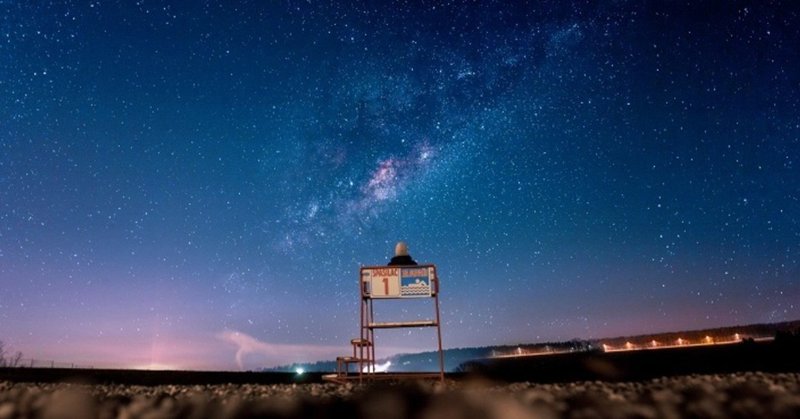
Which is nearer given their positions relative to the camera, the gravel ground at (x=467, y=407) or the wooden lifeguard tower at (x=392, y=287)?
the gravel ground at (x=467, y=407)

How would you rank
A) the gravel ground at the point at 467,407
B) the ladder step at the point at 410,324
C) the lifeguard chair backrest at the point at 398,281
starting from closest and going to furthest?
the gravel ground at the point at 467,407 → the ladder step at the point at 410,324 → the lifeguard chair backrest at the point at 398,281

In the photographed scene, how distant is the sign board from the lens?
30.6 feet

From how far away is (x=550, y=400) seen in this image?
3244mm

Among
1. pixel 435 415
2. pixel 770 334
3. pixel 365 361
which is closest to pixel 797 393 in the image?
pixel 435 415

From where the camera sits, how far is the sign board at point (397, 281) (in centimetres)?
934

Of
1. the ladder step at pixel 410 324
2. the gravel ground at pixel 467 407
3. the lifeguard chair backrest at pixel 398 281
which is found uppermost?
the lifeguard chair backrest at pixel 398 281

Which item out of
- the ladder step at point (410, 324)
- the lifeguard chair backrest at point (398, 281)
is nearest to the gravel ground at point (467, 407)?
the ladder step at point (410, 324)

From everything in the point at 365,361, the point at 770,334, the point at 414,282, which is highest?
the point at 414,282

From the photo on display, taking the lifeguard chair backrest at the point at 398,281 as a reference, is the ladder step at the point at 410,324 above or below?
below

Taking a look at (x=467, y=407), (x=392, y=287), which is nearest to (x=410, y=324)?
(x=392, y=287)

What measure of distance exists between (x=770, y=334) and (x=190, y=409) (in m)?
39.0

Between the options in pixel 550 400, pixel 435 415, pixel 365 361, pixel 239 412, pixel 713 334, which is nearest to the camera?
pixel 435 415

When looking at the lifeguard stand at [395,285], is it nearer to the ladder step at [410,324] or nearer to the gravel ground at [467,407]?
the ladder step at [410,324]

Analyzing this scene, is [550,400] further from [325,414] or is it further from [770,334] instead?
[770,334]
